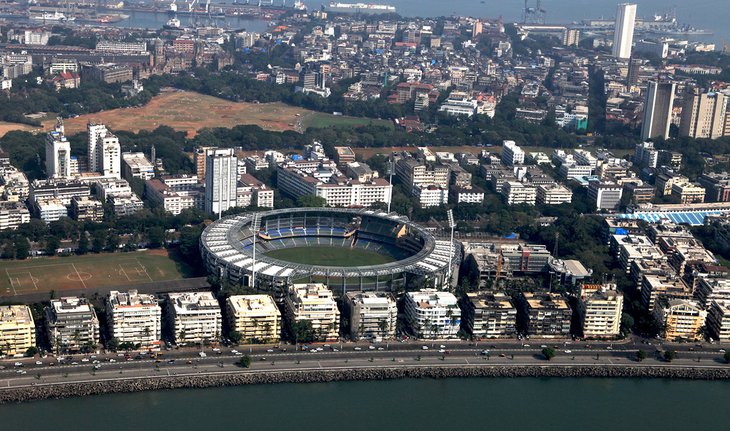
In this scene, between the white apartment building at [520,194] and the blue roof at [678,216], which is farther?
the white apartment building at [520,194]

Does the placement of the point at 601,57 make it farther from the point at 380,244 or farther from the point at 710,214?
the point at 380,244

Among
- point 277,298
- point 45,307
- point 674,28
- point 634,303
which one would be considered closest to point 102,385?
point 45,307

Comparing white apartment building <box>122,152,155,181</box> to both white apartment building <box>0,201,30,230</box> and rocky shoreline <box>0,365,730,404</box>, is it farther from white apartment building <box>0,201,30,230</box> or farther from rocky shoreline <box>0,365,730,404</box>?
rocky shoreline <box>0,365,730,404</box>

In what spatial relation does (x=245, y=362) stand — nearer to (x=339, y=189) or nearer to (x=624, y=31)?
(x=339, y=189)

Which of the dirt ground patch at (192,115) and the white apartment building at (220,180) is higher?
the white apartment building at (220,180)

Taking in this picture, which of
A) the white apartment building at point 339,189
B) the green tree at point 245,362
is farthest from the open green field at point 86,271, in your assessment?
the white apartment building at point 339,189

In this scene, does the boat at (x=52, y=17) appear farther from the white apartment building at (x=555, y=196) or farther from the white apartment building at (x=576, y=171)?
the white apartment building at (x=555, y=196)

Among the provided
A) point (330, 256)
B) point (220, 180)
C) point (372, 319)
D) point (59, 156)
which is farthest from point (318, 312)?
point (59, 156)

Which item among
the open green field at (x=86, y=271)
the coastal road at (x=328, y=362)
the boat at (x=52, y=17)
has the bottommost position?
the open green field at (x=86, y=271)
